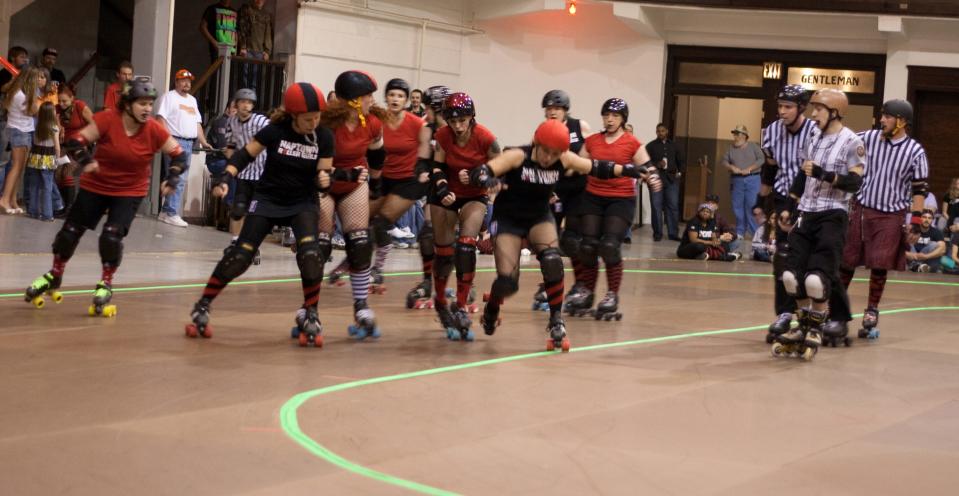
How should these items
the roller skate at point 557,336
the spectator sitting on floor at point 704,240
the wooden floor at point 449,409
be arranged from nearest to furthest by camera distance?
the wooden floor at point 449,409
the roller skate at point 557,336
the spectator sitting on floor at point 704,240

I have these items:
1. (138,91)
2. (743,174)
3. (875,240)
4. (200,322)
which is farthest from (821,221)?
(743,174)

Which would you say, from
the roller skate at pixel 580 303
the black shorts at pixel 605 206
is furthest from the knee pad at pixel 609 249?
the roller skate at pixel 580 303

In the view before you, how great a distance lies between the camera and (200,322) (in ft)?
22.5

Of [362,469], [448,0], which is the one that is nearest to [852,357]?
[362,469]

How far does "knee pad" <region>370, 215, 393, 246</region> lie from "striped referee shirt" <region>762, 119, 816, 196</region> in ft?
9.17

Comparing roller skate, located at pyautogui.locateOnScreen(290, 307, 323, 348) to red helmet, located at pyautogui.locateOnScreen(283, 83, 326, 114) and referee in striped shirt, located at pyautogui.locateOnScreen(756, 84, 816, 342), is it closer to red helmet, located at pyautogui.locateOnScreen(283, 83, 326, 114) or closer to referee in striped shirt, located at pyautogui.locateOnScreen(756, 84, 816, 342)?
red helmet, located at pyautogui.locateOnScreen(283, 83, 326, 114)

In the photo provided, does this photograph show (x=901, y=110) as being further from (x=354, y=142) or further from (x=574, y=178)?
(x=354, y=142)

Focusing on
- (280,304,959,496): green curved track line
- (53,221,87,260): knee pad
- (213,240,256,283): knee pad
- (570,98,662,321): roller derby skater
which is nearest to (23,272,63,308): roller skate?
(53,221,87,260): knee pad

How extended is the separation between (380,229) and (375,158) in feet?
4.38

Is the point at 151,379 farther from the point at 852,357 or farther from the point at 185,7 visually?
the point at 185,7

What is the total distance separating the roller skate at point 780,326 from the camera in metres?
7.62

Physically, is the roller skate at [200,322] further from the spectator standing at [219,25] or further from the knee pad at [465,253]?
the spectator standing at [219,25]

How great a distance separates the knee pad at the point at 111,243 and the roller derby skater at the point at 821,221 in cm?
406

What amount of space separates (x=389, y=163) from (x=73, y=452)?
491 cm
